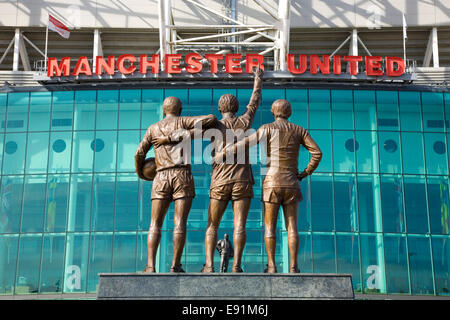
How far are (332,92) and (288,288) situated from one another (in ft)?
73.6

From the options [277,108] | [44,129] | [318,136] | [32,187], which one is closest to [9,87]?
[44,129]

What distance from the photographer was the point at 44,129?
32938mm

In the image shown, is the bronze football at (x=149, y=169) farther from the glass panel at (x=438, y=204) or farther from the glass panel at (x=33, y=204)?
the glass panel at (x=438, y=204)

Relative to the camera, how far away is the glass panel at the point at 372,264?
30797 mm

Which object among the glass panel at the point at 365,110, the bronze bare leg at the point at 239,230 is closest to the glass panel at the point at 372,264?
the glass panel at the point at 365,110

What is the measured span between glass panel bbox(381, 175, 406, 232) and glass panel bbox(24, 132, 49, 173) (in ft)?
51.3

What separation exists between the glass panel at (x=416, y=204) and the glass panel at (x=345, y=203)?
2.40 metres

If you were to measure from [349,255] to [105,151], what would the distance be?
39.6 feet

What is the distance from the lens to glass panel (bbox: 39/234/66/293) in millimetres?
31016

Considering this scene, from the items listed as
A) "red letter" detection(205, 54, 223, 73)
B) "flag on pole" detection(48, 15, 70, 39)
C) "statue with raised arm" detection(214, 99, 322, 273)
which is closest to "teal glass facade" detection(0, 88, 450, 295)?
"red letter" detection(205, 54, 223, 73)

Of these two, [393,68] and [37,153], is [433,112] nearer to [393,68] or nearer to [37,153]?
[393,68]

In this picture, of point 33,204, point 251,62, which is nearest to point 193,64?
point 251,62

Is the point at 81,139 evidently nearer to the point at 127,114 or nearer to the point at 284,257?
the point at 127,114

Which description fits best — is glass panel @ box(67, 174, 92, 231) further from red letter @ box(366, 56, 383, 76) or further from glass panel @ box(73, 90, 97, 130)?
red letter @ box(366, 56, 383, 76)
